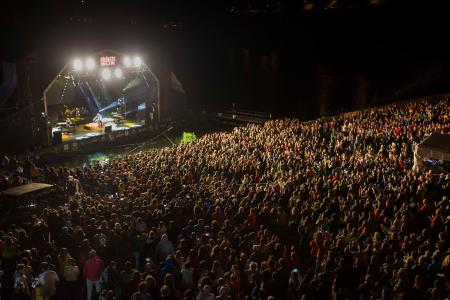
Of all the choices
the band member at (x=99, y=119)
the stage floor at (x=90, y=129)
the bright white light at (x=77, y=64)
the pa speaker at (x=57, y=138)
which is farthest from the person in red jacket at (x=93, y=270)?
the band member at (x=99, y=119)

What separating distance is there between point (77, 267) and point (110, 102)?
83.0 feet

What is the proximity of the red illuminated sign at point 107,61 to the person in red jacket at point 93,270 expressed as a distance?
19.0m

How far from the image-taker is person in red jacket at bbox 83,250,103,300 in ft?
27.5

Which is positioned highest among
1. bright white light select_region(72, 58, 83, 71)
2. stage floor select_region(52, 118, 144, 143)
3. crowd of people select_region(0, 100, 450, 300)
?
bright white light select_region(72, 58, 83, 71)

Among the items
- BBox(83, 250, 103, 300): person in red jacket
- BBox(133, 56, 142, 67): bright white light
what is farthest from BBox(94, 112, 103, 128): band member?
BBox(83, 250, 103, 300): person in red jacket

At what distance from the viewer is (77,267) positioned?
8516 mm

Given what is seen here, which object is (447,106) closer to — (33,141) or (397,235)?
(397,235)

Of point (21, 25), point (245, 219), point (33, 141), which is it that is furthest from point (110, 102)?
point (245, 219)

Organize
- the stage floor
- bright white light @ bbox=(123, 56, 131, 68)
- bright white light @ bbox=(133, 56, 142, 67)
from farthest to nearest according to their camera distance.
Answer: bright white light @ bbox=(133, 56, 142, 67) < bright white light @ bbox=(123, 56, 131, 68) < the stage floor

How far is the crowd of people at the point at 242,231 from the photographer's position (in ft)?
25.5

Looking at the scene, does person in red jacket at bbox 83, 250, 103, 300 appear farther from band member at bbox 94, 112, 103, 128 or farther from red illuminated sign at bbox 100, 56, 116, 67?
band member at bbox 94, 112, 103, 128

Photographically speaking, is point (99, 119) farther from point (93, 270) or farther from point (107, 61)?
point (93, 270)

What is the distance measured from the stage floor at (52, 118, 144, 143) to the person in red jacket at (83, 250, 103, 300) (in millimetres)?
17427

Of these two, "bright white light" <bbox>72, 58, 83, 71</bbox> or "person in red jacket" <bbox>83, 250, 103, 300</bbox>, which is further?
"bright white light" <bbox>72, 58, 83, 71</bbox>
